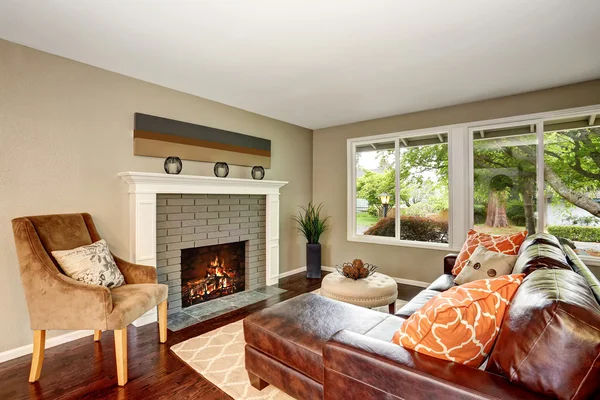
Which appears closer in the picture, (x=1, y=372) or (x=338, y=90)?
(x=1, y=372)

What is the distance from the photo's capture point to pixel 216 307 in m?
3.43

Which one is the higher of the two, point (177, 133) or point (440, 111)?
point (440, 111)

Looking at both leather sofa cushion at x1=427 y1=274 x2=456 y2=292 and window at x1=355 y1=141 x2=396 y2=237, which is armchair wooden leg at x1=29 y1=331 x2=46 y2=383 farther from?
window at x1=355 y1=141 x2=396 y2=237

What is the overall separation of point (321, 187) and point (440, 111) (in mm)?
2165

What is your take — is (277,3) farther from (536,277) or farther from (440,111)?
(440,111)

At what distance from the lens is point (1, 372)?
2182mm

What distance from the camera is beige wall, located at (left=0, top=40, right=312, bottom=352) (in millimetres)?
2367

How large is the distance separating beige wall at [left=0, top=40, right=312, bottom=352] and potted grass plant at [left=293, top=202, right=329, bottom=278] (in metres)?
2.03

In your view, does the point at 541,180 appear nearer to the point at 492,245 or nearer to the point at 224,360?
the point at 492,245

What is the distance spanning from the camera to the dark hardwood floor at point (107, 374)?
193cm

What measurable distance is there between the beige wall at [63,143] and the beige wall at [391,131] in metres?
2.38

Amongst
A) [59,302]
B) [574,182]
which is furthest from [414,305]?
Answer: [574,182]

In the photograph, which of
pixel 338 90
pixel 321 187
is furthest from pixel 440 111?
pixel 321 187

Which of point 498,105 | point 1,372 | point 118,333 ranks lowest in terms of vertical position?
point 1,372
